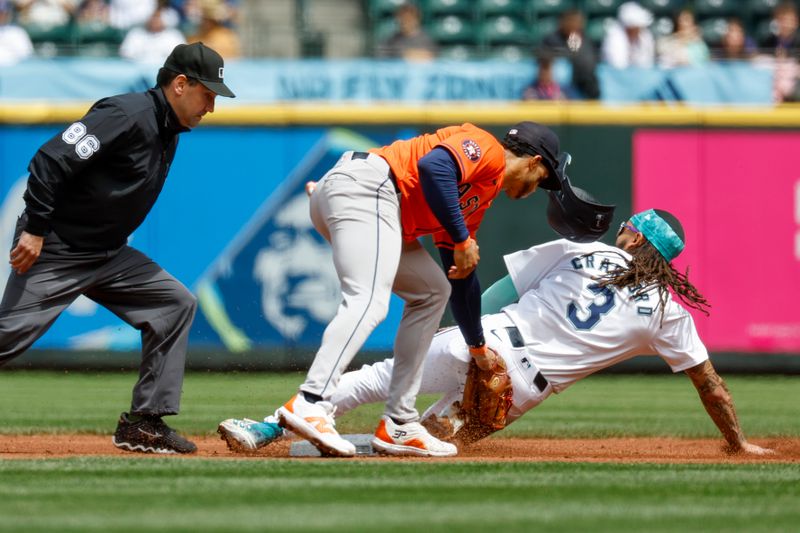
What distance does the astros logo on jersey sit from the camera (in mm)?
5855

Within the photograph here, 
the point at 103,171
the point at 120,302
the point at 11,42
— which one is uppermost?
the point at 103,171

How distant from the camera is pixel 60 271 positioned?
20.4 feet

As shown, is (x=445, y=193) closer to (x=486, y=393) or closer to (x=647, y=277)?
(x=486, y=393)

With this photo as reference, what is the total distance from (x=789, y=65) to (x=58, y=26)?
7.57 meters

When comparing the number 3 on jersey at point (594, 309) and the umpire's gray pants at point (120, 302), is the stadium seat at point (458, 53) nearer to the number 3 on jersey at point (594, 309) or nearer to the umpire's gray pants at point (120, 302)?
the number 3 on jersey at point (594, 309)

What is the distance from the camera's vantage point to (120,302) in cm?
652

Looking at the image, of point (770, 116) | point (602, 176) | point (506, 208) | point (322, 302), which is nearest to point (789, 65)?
point (770, 116)

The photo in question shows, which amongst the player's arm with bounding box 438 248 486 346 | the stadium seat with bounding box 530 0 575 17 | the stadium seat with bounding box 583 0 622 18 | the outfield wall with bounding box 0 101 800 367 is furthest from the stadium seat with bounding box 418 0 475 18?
the player's arm with bounding box 438 248 486 346

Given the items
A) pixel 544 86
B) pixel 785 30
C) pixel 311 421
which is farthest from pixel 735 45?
pixel 311 421

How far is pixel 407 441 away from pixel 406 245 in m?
0.91

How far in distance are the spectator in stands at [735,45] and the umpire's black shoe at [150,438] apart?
8.81 meters

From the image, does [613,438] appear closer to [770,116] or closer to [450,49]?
[770,116]

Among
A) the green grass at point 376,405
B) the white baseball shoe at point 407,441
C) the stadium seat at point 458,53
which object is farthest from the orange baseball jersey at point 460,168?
the stadium seat at point 458,53

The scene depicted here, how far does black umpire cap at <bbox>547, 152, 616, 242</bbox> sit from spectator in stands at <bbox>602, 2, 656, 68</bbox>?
7.36 m
